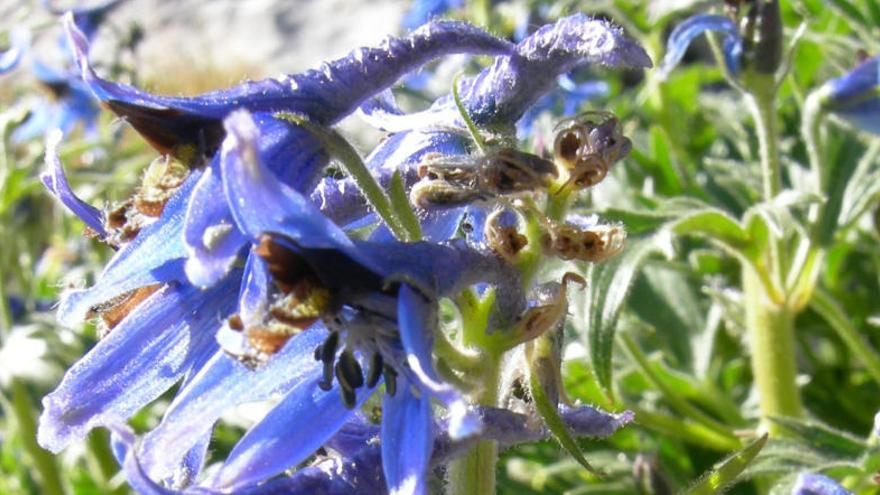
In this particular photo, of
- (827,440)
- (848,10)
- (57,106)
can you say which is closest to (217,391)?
(827,440)

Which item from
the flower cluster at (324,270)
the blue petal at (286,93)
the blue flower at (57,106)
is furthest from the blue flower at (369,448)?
the blue flower at (57,106)

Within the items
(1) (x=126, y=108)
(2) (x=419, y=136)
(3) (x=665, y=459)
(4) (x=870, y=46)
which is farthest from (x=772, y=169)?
(1) (x=126, y=108)

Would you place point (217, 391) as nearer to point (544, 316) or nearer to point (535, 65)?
point (544, 316)

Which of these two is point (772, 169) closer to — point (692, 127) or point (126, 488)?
point (126, 488)

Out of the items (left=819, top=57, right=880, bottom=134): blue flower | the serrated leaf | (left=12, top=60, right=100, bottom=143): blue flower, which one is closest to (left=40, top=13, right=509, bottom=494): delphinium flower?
the serrated leaf

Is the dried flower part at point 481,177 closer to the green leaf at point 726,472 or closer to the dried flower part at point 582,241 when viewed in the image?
the dried flower part at point 582,241

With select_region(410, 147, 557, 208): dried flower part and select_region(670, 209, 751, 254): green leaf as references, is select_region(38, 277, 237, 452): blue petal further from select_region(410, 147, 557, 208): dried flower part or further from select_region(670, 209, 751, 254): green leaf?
select_region(670, 209, 751, 254): green leaf
